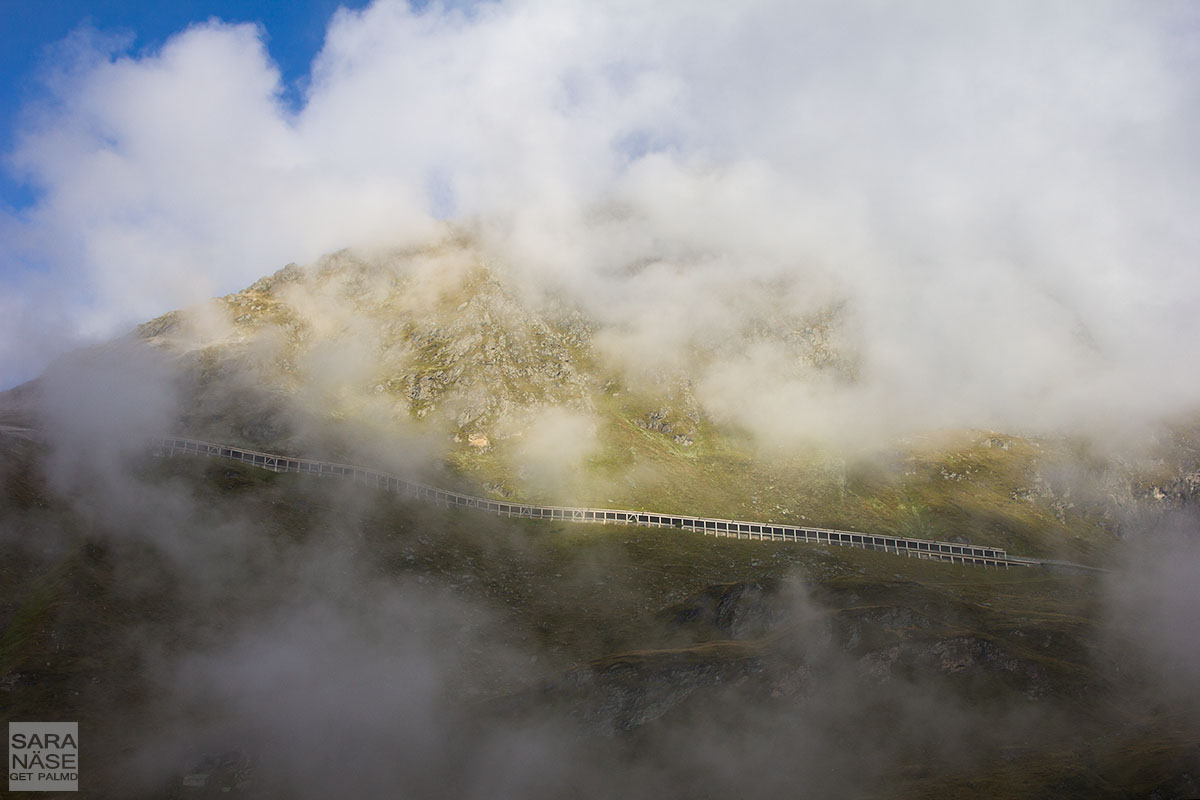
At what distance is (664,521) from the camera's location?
6378 inches

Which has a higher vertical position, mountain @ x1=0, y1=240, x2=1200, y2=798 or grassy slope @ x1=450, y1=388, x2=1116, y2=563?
grassy slope @ x1=450, y1=388, x2=1116, y2=563

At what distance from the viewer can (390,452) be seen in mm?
172500

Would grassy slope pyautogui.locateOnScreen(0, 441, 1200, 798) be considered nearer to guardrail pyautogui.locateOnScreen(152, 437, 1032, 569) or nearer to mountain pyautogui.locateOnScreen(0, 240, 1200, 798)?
mountain pyautogui.locateOnScreen(0, 240, 1200, 798)

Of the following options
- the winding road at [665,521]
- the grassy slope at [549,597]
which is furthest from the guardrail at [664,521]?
the grassy slope at [549,597]

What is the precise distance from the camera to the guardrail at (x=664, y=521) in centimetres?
15338

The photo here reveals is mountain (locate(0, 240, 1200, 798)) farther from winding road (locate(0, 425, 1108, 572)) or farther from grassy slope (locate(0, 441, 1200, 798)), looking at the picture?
winding road (locate(0, 425, 1108, 572))

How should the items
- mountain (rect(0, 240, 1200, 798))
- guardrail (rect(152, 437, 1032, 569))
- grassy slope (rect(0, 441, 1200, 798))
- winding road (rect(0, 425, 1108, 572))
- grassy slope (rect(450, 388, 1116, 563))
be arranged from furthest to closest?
grassy slope (rect(450, 388, 1116, 563)) < guardrail (rect(152, 437, 1032, 569)) < winding road (rect(0, 425, 1108, 572)) < grassy slope (rect(0, 441, 1200, 798)) < mountain (rect(0, 240, 1200, 798))

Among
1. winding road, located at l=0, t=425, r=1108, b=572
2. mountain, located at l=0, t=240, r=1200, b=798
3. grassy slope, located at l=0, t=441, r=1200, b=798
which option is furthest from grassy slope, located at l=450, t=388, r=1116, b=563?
grassy slope, located at l=0, t=441, r=1200, b=798

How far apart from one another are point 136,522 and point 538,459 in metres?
92.4

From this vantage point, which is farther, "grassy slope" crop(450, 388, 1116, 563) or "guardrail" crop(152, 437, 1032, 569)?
"grassy slope" crop(450, 388, 1116, 563)

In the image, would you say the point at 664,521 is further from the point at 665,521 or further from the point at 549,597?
the point at 549,597

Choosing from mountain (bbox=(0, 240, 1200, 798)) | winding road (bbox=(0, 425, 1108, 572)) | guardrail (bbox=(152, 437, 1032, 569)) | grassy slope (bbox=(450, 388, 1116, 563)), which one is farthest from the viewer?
grassy slope (bbox=(450, 388, 1116, 563))

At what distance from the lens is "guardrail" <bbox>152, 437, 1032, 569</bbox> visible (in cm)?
15338

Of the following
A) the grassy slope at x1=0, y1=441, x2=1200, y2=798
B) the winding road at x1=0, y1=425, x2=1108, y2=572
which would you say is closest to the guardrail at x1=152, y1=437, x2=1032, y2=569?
the winding road at x1=0, y1=425, x2=1108, y2=572
